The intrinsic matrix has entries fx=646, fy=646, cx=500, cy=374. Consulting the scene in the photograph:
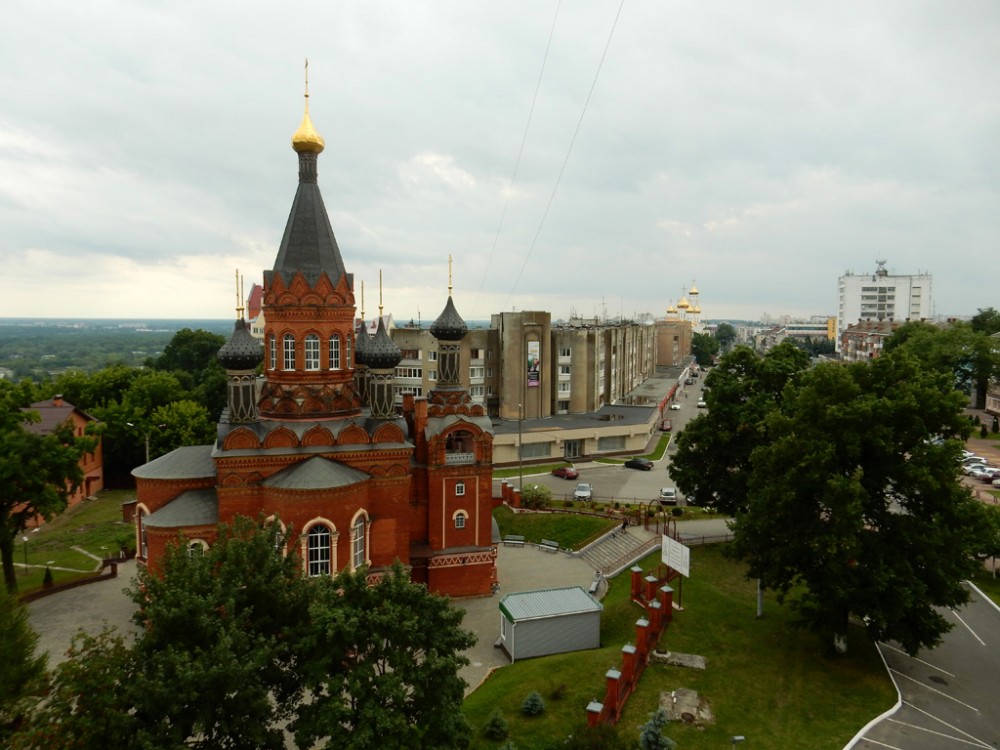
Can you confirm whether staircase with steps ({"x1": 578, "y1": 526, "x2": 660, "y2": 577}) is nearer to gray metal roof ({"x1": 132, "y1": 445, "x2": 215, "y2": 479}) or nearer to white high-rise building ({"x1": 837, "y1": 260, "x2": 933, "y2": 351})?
gray metal roof ({"x1": 132, "y1": 445, "x2": 215, "y2": 479})

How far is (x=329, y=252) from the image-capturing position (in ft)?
91.2

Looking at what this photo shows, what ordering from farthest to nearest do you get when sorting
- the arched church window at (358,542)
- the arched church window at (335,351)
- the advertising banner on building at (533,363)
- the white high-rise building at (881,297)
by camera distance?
the white high-rise building at (881,297), the advertising banner on building at (533,363), the arched church window at (335,351), the arched church window at (358,542)

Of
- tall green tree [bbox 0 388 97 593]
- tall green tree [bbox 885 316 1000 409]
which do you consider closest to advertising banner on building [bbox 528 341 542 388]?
tall green tree [bbox 885 316 1000 409]

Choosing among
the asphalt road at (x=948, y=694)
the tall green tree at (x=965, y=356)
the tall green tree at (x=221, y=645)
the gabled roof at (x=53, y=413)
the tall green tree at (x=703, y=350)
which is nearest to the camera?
the tall green tree at (x=221, y=645)

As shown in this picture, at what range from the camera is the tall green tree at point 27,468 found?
2434cm

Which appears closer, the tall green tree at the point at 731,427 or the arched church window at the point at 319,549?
the arched church window at the point at 319,549

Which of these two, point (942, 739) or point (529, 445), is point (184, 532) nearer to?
point (942, 739)

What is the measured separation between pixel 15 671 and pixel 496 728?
1152cm

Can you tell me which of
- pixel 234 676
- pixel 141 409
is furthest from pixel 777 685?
pixel 141 409

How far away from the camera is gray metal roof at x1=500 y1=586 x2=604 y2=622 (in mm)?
23141

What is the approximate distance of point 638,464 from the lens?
53.2m

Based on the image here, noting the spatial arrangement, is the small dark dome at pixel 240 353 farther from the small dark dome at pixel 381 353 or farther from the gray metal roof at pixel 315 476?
the gray metal roof at pixel 315 476

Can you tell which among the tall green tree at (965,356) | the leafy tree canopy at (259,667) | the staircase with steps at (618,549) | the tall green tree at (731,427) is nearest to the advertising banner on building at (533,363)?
the staircase with steps at (618,549)

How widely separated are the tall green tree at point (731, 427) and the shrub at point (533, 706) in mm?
15726
